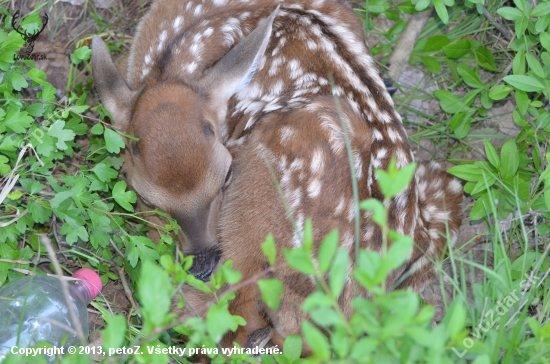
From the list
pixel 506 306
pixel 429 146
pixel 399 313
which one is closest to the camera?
pixel 399 313

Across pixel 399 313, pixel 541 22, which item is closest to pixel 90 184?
pixel 399 313

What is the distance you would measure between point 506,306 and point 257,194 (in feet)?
4.01

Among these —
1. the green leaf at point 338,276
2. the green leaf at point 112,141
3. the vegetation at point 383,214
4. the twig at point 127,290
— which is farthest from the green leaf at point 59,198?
the green leaf at point 338,276

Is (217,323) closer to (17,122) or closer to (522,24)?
(17,122)

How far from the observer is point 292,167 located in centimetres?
288

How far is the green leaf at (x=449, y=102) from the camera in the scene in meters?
3.78

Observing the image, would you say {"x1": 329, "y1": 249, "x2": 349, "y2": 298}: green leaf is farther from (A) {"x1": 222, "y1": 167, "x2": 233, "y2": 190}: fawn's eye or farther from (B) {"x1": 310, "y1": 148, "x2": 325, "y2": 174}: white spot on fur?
(A) {"x1": 222, "y1": 167, "x2": 233, "y2": 190}: fawn's eye

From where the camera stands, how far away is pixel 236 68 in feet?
10.2

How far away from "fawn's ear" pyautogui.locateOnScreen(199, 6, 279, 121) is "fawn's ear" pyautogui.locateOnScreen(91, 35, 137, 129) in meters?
0.41

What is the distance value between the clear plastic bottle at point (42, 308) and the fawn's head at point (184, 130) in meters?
0.54

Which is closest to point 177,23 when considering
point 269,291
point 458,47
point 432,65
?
point 432,65

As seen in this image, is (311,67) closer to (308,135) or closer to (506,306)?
(308,135)

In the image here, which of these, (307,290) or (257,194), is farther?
(257,194)

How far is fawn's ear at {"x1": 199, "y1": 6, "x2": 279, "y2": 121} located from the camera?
3.03 m
